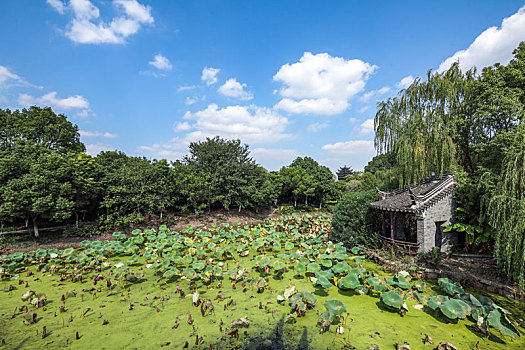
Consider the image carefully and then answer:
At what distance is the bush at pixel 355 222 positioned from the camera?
12.7 m

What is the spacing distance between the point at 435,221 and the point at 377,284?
18.7 feet

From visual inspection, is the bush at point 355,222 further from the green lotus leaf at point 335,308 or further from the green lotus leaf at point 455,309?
the green lotus leaf at point 335,308

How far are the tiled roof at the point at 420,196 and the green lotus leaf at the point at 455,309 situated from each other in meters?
4.55

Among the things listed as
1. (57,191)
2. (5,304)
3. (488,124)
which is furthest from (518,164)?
(57,191)

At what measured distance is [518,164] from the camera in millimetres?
A: 7109

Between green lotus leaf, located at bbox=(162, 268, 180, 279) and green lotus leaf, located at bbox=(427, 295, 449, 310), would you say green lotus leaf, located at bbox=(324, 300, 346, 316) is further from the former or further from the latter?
green lotus leaf, located at bbox=(162, 268, 180, 279)

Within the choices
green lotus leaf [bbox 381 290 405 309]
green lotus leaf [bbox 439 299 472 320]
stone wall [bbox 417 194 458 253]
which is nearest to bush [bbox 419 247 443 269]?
stone wall [bbox 417 194 458 253]

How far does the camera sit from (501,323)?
552 centimetres

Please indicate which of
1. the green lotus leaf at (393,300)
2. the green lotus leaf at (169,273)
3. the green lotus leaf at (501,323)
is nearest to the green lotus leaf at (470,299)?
the green lotus leaf at (501,323)

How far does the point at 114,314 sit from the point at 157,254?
17.1ft

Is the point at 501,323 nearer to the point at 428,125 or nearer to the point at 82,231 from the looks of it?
the point at 428,125

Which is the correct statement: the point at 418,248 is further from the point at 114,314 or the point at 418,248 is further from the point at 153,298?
the point at 114,314

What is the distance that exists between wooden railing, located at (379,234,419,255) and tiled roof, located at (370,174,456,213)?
1596mm

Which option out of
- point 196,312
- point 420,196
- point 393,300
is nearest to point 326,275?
point 393,300
